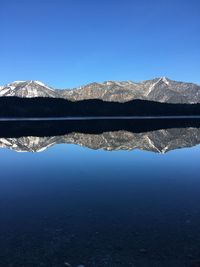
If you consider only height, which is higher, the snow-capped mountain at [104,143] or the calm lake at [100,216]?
the snow-capped mountain at [104,143]

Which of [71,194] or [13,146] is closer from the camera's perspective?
[71,194]

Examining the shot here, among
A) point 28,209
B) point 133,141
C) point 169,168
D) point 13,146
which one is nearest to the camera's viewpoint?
point 28,209

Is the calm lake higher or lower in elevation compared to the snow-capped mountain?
lower

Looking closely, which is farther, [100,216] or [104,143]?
[104,143]

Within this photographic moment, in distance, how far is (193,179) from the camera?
103 ft

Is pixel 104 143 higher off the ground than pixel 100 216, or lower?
higher

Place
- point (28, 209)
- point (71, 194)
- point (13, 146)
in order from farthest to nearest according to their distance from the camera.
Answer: point (13, 146), point (71, 194), point (28, 209)

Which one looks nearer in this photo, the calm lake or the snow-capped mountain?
the calm lake

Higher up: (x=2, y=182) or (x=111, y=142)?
(x=111, y=142)

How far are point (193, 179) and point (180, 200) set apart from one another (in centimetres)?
803

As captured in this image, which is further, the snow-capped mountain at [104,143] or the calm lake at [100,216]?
the snow-capped mountain at [104,143]

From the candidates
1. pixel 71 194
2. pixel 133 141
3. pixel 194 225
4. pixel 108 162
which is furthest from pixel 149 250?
pixel 133 141

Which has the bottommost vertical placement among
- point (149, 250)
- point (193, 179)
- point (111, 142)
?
point (149, 250)

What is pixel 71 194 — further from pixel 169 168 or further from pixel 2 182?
pixel 169 168
